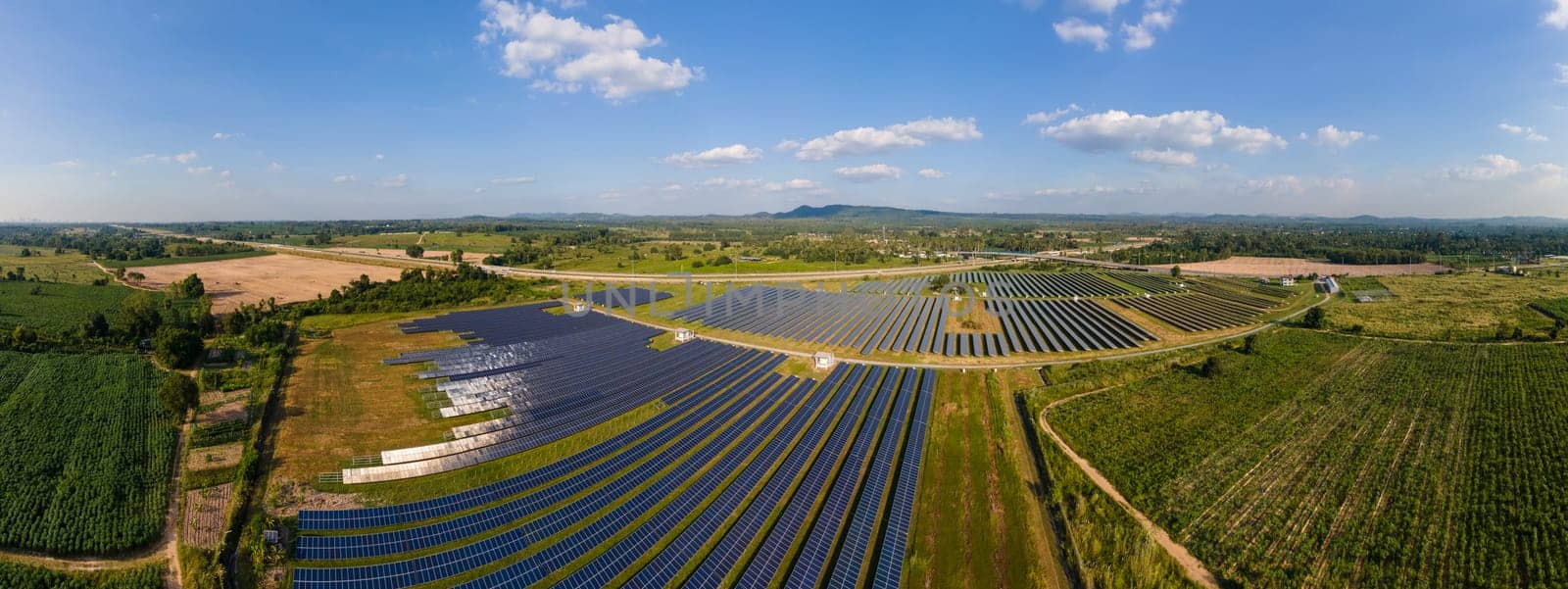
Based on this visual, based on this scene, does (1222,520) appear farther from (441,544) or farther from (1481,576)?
(441,544)

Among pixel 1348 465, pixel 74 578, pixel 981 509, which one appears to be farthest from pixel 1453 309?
pixel 74 578

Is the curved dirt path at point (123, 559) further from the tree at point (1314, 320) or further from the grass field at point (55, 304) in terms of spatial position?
the tree at point (1314, 320)

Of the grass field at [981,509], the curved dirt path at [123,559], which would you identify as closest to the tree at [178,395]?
the curved dirt path at [123,559]

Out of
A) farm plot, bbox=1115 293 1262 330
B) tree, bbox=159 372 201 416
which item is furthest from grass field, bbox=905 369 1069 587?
farm plot, bbox=1115 293 1262 330

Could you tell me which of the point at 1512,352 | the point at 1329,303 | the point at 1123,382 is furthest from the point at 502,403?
the point at 1329,303

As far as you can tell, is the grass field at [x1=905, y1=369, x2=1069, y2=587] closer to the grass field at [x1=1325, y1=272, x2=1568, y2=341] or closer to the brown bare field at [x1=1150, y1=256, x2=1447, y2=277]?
the grass field at [x1=1325, y1=272, x2=1568, y2=341]

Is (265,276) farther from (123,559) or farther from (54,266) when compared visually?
(123,559)
